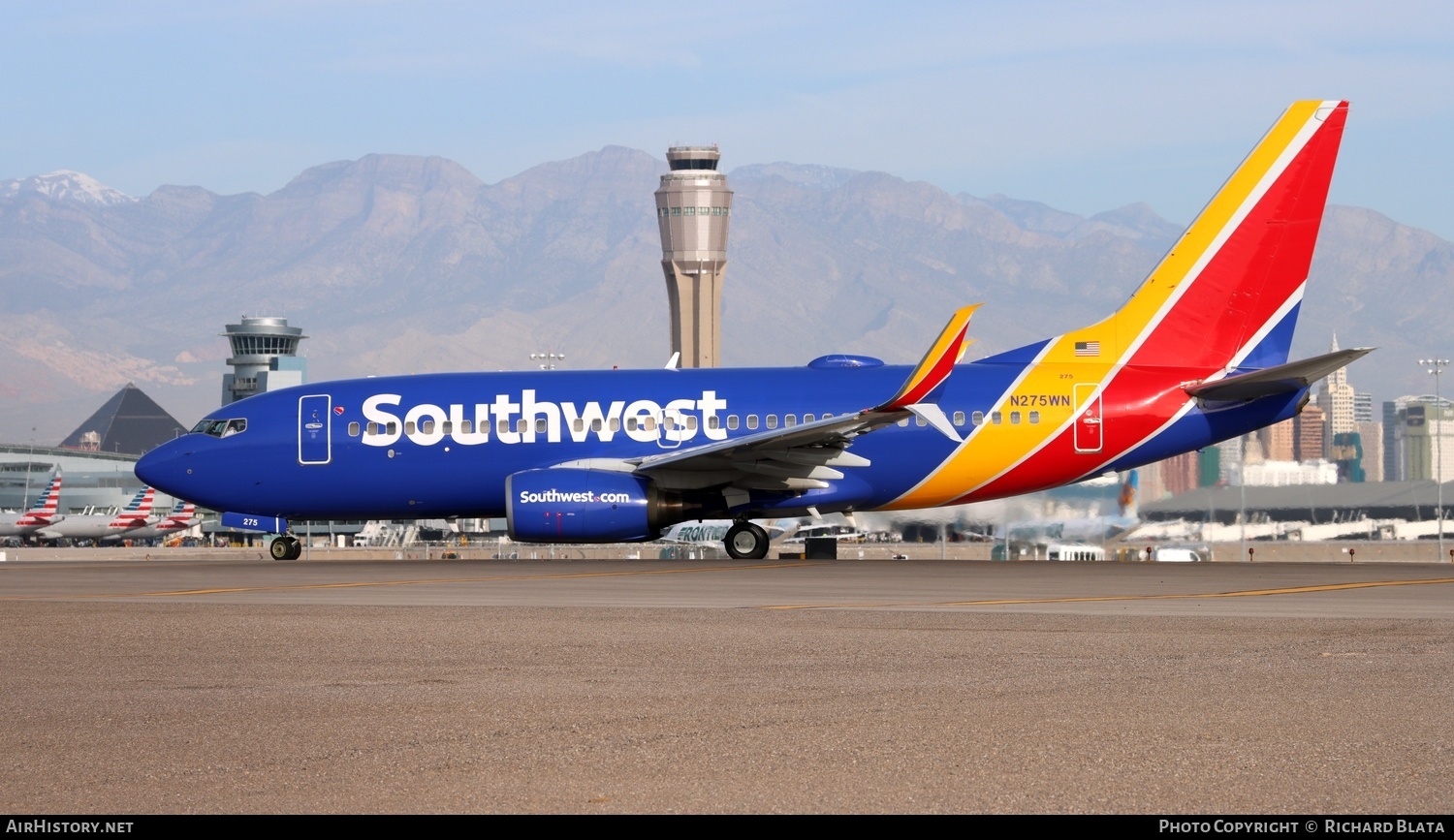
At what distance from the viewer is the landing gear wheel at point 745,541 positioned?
2838 cm

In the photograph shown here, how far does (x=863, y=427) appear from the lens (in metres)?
25.6

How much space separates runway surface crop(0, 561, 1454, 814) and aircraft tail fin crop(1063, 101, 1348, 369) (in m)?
9.14

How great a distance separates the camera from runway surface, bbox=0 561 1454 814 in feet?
23.2

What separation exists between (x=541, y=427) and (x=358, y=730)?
19.4 metres

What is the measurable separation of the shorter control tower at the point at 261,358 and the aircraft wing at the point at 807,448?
141349 mm

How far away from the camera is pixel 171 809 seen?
669 cm

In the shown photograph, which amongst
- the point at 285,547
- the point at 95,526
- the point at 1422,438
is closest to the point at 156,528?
the point at 95,526

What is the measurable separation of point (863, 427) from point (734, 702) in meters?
16.0

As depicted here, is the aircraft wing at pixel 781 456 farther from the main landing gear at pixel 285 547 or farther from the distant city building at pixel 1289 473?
the distant city building at pixel 1289 473

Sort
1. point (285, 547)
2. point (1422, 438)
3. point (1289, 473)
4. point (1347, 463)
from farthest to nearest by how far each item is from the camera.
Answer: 1. point (1422, 438)
2. point (1347, 463)
3. point (1289, 473)
4. point (285, 547)

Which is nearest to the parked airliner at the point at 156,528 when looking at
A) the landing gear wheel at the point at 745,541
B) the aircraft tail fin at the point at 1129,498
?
the aircraft tail fin at the point at 1129,498

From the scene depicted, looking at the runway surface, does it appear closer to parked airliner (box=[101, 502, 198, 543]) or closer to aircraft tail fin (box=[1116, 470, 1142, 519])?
aircraft tail fin (box=[1116, 470, 1142, 519])

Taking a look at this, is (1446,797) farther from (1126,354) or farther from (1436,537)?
(1436,537)

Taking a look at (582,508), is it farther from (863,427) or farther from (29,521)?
(29,521)
